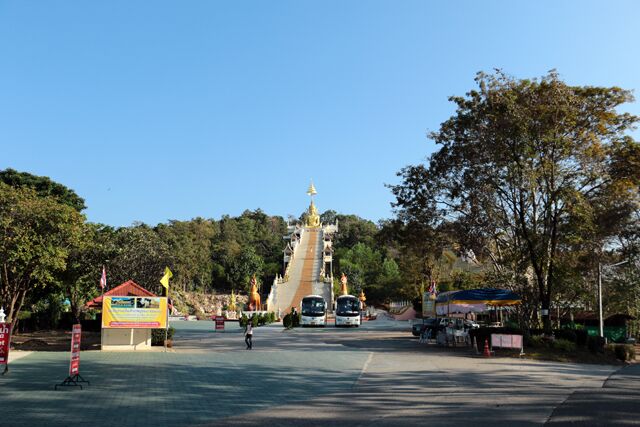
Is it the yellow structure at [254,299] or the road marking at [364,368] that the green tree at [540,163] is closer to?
the road marking at [364,368]

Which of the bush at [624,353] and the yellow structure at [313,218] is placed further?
the yellow structure at [313,218]

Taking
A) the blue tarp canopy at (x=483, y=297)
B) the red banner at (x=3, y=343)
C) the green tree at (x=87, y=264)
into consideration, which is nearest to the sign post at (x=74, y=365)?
the red banner at (x=3, y=343)

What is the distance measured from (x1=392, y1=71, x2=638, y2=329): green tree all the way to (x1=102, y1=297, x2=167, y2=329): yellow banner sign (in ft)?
47.4

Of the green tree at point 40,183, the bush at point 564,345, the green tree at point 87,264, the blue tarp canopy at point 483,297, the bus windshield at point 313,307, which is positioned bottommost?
the bush at point 564,345

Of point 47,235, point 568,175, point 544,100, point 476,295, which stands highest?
point 544,100

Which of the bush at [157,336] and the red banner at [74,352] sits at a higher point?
the red banner at [74,352]

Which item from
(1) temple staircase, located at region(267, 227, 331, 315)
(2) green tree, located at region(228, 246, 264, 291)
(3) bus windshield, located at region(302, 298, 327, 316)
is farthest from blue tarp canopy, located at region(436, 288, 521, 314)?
(2) green tree, located at region(228, 246, 264, 291)

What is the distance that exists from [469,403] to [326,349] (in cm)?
1317

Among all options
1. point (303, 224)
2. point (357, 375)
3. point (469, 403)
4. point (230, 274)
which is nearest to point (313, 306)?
point (357, 375)

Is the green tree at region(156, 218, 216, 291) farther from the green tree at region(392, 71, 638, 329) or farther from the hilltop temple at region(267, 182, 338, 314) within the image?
the green tree at region(392, 71, 638, 329)

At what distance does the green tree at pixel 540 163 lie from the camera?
23.4 metres

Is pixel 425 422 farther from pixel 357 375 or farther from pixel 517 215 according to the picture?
pixel 517 215

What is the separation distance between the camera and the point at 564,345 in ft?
73.5

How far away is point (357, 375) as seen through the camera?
1573cm
